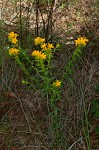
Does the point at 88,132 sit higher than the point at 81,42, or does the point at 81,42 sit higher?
the point at 81,42

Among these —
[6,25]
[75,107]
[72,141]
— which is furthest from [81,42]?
[6,25]

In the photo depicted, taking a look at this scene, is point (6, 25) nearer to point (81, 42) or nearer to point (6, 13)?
point (6, 13)

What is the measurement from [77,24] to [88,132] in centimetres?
180

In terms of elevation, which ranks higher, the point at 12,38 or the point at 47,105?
the point at 12,38

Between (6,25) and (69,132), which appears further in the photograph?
(6,25)

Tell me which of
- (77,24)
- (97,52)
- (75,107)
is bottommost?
(75,107)

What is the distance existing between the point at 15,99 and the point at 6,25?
3.99 feet

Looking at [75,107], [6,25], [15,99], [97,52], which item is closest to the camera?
[75,107]

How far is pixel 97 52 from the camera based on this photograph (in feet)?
11.3

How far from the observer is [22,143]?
2652mm

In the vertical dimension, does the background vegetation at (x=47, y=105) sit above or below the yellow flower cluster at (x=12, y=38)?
below

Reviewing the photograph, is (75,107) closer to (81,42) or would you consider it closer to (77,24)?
(81,42)

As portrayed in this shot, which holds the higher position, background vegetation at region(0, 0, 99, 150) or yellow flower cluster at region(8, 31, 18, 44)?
yellow flower cluster at region(8, 31, 18, 44)

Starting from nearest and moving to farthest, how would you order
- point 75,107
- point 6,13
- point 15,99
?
1. point 75,107
2. point 15,99
3. point 6,13
